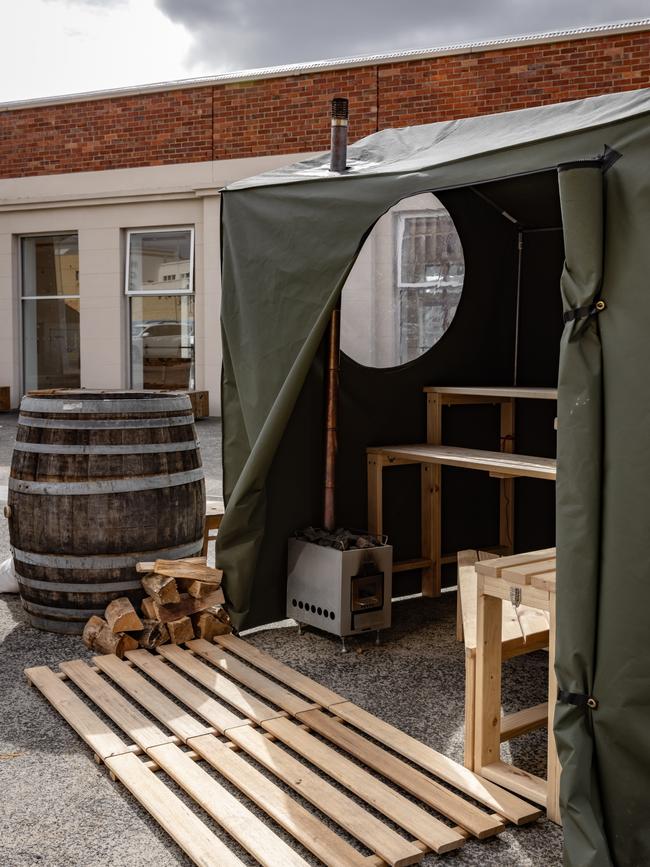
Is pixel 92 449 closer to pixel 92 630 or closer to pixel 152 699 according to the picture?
pixel 92 630

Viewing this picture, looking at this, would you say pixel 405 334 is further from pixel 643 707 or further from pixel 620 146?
pixel 643 707

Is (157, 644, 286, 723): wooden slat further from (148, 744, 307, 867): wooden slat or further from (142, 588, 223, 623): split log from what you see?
(148, 744, 307, 867): wooden slat

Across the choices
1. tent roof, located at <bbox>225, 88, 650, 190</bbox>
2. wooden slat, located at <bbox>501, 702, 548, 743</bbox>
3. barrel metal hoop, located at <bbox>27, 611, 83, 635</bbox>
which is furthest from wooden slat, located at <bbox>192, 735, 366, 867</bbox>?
tent roof, located at <bbox>225, 88, 650, 190</bbox>

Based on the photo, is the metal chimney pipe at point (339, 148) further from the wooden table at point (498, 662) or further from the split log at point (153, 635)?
the split log at point (153, 635)

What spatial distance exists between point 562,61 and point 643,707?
10.6 meters

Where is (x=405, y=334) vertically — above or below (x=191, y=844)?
above

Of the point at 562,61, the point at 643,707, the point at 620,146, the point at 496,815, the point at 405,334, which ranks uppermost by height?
the point at 562,61

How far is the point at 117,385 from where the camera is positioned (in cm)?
1395

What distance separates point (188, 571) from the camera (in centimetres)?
422

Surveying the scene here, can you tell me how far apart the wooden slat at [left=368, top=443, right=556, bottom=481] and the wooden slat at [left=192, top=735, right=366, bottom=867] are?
5.49 feet

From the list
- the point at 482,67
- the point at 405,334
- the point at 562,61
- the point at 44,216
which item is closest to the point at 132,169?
the point at 44,216

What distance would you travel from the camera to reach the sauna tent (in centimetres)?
244

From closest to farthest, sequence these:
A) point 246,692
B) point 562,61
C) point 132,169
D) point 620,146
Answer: point 620,146 < point 246,692 < point 562,61 < point 132,169

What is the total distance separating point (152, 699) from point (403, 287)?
8.33ft
